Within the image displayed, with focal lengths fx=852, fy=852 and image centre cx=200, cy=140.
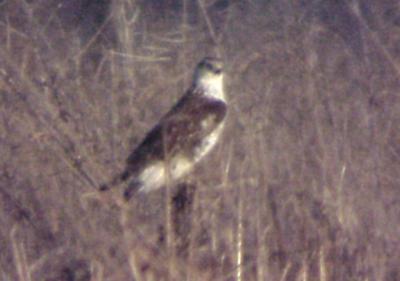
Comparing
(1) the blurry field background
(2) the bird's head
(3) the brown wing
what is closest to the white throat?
(2) the bird's head

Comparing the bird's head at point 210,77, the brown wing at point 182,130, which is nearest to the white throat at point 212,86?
the bird's head at point 210,77

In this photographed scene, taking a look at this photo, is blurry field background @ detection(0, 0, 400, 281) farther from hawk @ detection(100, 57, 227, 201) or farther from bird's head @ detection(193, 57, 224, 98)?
bird's head @ detection(193, 57, 224, 98)

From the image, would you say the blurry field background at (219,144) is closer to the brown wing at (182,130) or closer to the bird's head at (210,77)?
the brown wing at (182,130)

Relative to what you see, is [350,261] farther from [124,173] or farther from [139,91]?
[139,91]

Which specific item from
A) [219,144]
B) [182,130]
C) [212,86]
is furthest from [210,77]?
[182,130]

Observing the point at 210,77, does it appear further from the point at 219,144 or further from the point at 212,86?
the point at 219,144

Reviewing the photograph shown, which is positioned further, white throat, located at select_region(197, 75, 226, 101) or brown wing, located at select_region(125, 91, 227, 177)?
white throat, located at select_region(197, 75, 226, 101)
